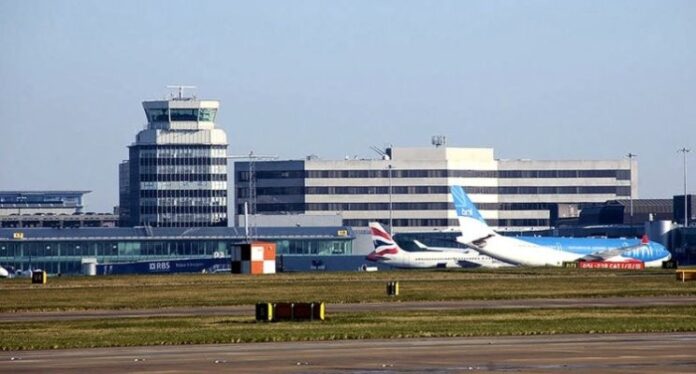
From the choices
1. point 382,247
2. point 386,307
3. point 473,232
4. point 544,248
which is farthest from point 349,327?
point 382,247

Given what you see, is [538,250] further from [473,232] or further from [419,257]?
[419,257]

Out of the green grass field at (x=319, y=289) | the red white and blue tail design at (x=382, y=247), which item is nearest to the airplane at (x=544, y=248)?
the red white and blue tail design at (x=382, y=247)

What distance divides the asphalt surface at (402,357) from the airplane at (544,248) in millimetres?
119066

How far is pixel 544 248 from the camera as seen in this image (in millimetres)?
177000

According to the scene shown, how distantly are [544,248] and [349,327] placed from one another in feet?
376

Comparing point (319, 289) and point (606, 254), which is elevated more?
point (606, 254)

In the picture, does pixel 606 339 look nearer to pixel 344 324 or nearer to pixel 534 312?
pixel 344 324

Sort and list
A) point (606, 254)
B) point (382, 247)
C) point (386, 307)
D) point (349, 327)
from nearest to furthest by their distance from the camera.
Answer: point (349, 327), point (386, 307), point (606, 254), point (382, 247)

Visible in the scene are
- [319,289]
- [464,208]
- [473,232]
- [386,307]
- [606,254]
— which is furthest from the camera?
[464,208]

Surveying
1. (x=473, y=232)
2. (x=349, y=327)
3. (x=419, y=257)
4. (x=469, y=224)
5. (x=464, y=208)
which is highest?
(x=464, y=208)

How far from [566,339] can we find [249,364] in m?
14.3

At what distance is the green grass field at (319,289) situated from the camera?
96.2 meters

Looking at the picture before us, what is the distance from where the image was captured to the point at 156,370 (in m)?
45.1

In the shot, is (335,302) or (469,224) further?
(469,224)
